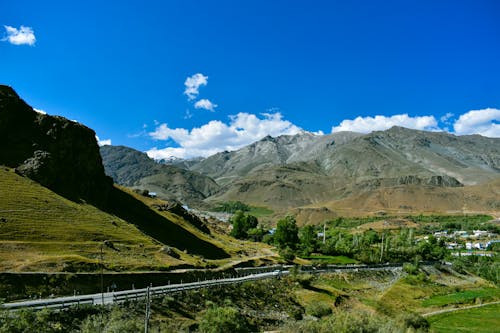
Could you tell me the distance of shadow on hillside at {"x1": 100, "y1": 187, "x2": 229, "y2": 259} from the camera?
95800 millimetres

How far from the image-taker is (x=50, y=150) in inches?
3524

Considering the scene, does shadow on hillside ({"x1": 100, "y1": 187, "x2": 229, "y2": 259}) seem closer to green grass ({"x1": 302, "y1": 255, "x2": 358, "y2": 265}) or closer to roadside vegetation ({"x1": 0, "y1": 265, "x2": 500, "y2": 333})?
roadside vegetation ({"x1": 0, "y1": 265, "x2": 500, "y2": 333})

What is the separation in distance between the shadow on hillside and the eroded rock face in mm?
5433

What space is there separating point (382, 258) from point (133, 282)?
326 feet

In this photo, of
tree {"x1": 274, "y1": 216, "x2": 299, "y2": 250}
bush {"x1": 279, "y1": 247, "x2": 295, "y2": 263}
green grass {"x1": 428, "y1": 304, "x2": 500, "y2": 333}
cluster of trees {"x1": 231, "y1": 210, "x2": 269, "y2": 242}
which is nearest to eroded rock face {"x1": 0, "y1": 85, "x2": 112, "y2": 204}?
bush {"x1": 279, "y1": 247, "x2": 295, "y2": 263}

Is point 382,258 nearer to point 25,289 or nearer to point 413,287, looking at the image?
point 413,287

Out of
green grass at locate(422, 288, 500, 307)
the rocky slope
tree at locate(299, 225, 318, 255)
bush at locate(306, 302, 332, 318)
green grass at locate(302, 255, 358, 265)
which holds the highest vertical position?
the rocky slope

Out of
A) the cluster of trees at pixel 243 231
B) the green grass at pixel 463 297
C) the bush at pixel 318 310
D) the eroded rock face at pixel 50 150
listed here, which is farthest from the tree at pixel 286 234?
the bush at pixel 318 310

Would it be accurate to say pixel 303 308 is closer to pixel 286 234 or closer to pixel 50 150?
pixel 50 150

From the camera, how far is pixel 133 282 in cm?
5619

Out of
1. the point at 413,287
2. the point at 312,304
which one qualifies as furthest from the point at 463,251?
the point at 312,304

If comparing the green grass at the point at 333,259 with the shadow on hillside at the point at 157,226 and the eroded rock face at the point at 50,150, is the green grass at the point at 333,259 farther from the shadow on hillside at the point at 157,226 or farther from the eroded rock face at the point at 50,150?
the eroded rock face at the point at 50,150

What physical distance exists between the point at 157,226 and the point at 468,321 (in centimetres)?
6919

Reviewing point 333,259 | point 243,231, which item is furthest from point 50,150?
point 243,231
